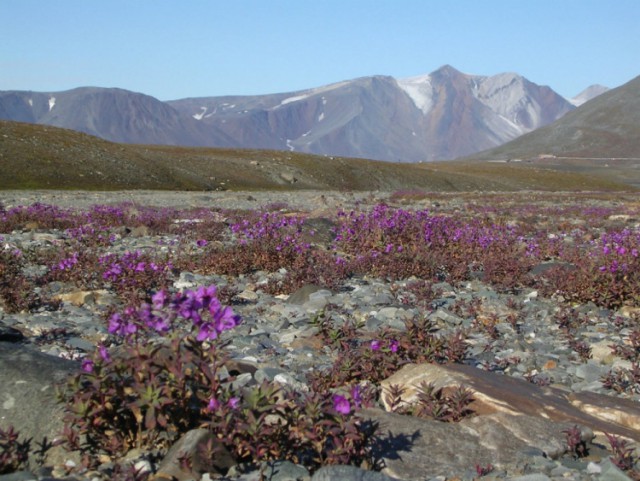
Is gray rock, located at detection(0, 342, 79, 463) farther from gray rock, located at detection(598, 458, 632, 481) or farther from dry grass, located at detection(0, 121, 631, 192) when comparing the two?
dry grass, located at detection(0, 121, 631, 192)

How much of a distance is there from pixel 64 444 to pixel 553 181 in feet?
387

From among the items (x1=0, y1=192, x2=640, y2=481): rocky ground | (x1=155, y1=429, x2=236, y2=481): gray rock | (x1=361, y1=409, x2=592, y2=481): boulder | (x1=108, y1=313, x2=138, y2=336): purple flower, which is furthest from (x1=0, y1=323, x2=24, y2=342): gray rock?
(x1=361, y1=409, x2=592, y2=481): boulder

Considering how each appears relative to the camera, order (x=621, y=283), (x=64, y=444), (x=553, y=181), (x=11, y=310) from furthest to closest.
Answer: (x=553, y=181)
(x=621, y=283)
(x=11, y=310)
(x=64, y=444)

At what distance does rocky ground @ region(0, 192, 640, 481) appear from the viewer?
409 cm

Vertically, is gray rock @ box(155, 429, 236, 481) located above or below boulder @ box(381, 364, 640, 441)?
above

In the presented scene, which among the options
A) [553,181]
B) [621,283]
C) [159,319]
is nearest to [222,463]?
[159,319]

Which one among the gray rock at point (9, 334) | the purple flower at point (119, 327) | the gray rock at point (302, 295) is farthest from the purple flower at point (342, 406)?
the gray rock at point (302, 295)

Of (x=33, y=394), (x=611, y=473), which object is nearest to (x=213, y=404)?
(x=33, y=394)

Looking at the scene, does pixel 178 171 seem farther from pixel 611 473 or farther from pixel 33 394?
pixel 611 473

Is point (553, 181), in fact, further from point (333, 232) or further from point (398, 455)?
point (398, 455)

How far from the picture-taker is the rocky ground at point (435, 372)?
4086 millimetres

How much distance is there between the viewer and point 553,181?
113312mm

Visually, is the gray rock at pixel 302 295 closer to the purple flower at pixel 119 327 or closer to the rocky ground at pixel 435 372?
the rocky ground at pixel 435 372

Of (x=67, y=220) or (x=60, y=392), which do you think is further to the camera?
(x=67, y=220)
